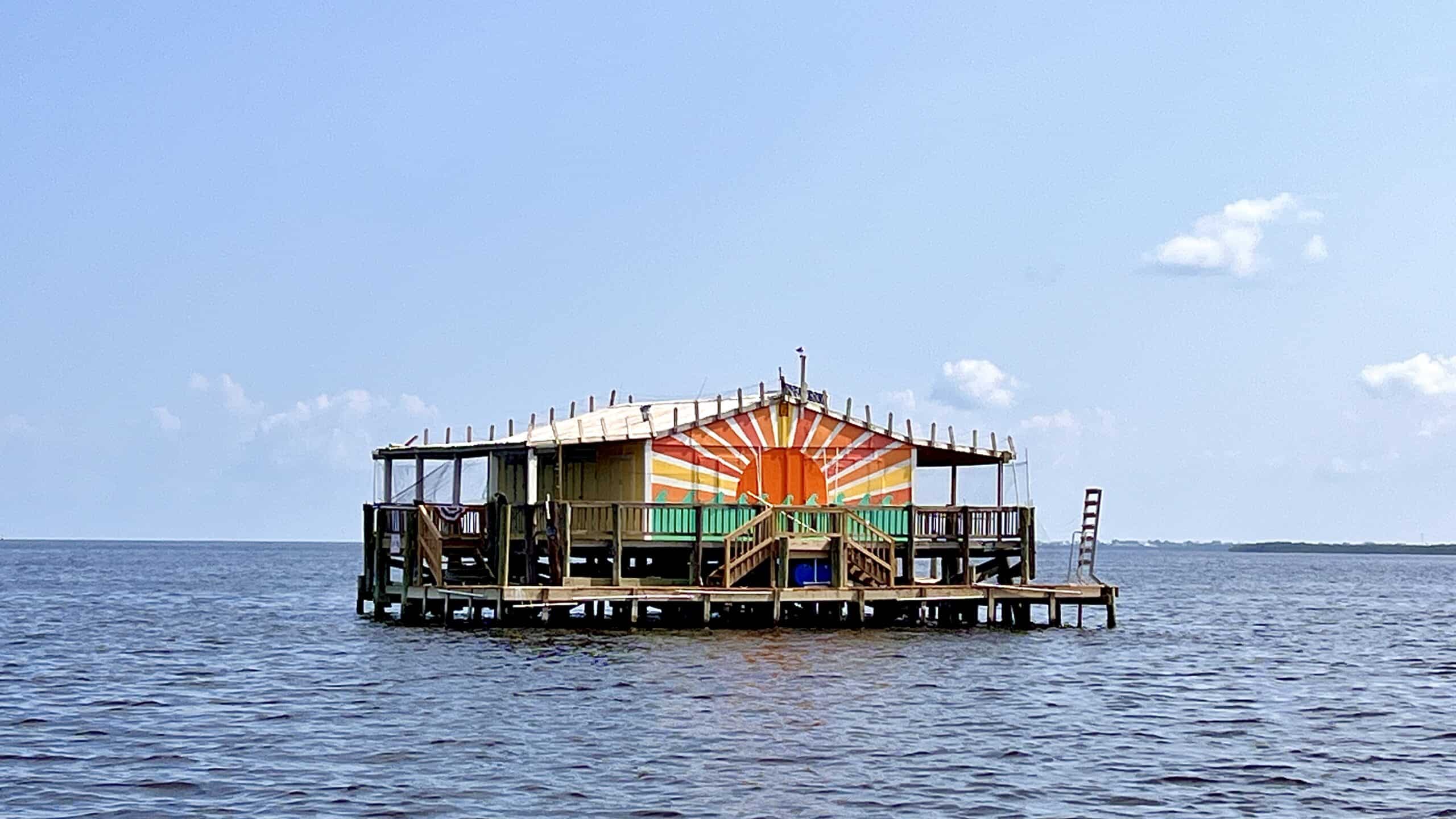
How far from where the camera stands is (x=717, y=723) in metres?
27.0

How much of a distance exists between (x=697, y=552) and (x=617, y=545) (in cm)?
186

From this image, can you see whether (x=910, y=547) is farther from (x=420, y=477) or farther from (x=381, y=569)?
(x=381, y=569)

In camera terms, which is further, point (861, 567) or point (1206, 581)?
point (1206, 581)

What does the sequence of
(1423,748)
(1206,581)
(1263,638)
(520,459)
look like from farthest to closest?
(1206,581), (1263,638), (520,459), (1423,748)

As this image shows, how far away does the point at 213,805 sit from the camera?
20.9 metres

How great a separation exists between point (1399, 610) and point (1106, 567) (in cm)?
10226

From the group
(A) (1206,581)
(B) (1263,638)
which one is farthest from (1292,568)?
(B) (1263,638)

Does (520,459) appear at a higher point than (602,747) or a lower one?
higher

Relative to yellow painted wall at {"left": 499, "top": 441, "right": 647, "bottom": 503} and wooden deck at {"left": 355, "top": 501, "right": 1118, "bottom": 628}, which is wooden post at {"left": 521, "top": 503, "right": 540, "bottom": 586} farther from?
yellow painted wall at {"left": 499, "top": 441, "right": 647, "bottom": 503}

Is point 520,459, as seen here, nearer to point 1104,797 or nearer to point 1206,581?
point 1104,797

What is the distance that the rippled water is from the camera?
21.8 metres

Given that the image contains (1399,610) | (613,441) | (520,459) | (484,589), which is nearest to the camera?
(484,589)

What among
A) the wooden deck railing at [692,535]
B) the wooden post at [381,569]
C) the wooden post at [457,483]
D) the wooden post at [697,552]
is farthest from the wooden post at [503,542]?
the wooden post at [457,483]

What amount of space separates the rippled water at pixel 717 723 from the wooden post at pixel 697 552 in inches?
45.8
